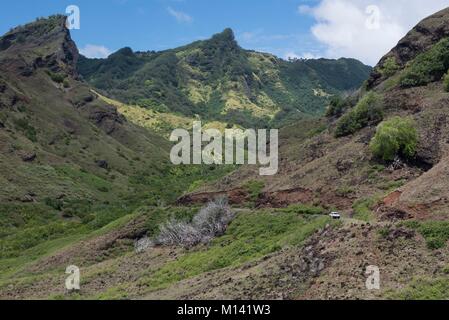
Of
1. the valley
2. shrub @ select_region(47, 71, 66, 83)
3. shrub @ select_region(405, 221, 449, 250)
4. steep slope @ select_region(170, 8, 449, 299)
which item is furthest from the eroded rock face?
shrub @ select_region(405, 221, 449, 250)

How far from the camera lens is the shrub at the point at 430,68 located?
1887 inches

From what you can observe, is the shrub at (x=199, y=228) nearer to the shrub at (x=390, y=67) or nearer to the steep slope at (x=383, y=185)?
the steep slope at (x=383, y=185)

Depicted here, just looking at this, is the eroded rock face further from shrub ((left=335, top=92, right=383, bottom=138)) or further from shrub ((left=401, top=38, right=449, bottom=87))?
shrub ((left=401, top=38, right=449, bottom=87))

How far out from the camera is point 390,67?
187 ft

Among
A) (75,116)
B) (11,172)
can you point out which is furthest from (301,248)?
(75,116)

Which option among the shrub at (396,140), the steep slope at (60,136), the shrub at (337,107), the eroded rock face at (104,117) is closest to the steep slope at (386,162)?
the shrub at (396,140)

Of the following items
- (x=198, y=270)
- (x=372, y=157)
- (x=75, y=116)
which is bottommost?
(x=198, y=270)

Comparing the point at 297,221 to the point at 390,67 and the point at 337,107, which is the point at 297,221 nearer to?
the point at 390,67

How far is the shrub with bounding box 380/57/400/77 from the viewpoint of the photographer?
56.9m

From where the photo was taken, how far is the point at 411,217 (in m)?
27.1

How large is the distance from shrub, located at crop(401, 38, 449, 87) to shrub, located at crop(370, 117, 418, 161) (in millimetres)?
A: 10020

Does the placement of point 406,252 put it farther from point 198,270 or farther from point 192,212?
point 192,212

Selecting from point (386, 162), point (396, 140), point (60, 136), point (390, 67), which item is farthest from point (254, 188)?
point (60, 136)

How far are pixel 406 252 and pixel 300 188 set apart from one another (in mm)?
19794
